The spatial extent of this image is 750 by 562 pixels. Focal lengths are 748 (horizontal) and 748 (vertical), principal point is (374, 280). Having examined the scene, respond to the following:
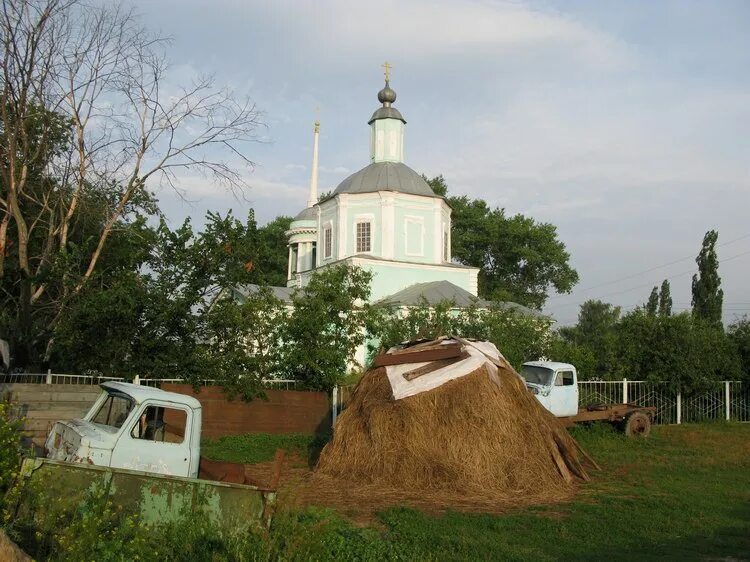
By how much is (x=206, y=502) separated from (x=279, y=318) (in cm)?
1224

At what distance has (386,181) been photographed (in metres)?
36.2

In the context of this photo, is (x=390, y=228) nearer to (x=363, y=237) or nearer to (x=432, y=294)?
(x=363, y=237)

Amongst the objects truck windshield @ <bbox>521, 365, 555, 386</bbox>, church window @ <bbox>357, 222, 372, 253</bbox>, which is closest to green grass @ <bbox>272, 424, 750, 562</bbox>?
truck windshield @ <bbox>521, 365, 555, 386</bbox>

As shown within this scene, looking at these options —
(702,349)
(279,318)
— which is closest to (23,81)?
(279,318)

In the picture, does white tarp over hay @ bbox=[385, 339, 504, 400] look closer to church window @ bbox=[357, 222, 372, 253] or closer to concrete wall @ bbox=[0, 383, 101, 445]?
concrete wall @ bbox=[0, 383, 101, 445]

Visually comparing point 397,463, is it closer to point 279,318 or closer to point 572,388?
point 279,318

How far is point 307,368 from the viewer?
62.6 feet

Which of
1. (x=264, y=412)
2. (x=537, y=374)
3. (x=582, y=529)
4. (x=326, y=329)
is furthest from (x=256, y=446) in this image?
(x=582, y=529)

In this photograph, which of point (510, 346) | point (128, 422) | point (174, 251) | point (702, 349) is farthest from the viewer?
point (702, 349)

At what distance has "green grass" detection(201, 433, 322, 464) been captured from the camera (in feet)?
53.0

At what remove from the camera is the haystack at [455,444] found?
11859mm

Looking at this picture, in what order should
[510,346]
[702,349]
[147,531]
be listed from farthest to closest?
[702,349], [510,346], [147,531]

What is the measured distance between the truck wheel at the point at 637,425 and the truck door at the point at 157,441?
1445cm

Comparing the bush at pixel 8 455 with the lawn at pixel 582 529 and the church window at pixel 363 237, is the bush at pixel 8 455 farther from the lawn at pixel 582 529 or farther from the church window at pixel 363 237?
the church window at pixel 363 237
